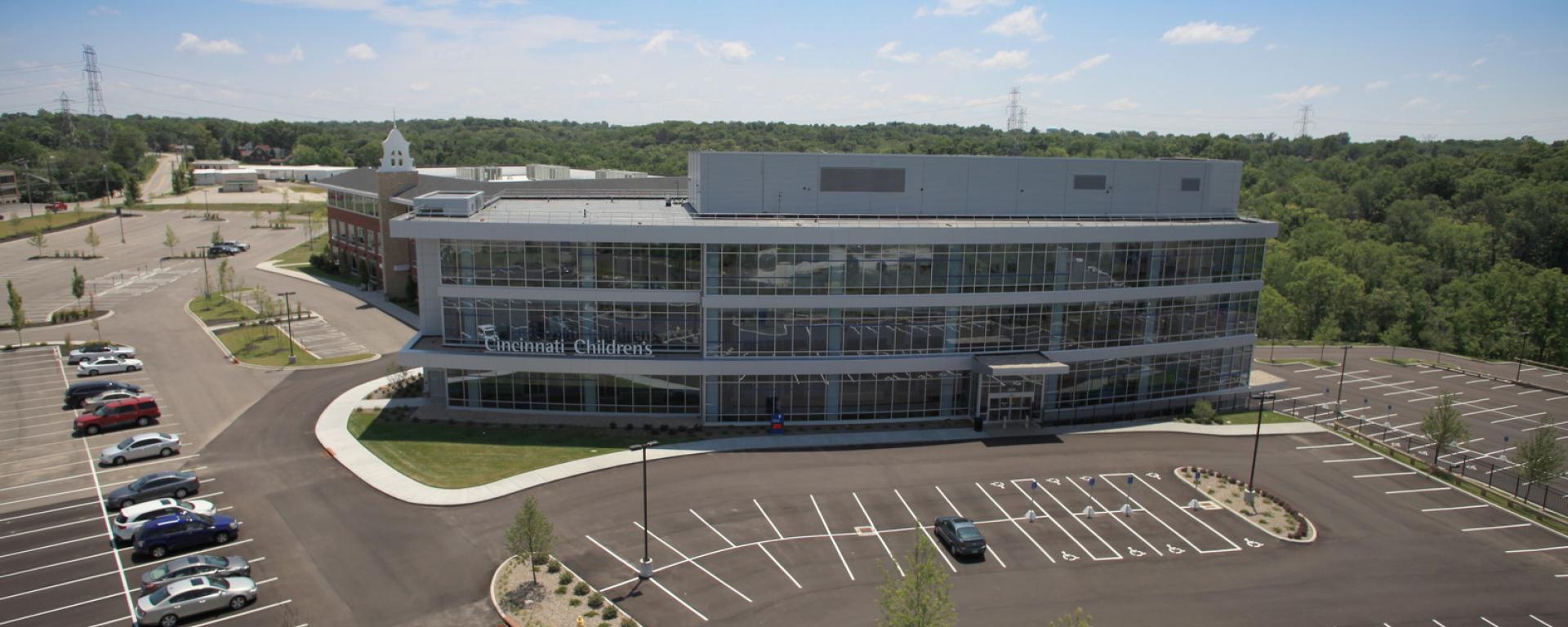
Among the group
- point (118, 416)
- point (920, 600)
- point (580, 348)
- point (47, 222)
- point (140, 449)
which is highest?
point (47, 222)

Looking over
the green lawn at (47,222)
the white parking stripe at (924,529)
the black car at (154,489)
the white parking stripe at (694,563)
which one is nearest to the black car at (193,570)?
the black car at (154,489)

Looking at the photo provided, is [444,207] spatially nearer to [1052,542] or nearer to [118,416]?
[118,416]

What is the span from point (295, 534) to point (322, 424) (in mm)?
14826

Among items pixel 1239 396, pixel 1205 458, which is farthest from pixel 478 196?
pixel 1239 396

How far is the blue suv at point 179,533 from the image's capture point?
33.5m

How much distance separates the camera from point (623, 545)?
116ft

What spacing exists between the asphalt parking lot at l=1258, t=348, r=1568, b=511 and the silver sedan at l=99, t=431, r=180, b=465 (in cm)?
6957

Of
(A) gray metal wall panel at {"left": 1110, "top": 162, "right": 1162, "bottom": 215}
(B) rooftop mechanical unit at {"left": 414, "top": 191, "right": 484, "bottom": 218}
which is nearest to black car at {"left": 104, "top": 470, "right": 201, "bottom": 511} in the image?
(B) rooftop mechanical unit at {"left": 414, "top": 191, "right": 484, "bottom": 218}

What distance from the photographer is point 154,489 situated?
38.4 metres

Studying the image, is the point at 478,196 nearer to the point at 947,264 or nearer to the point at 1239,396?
the point at 947,264

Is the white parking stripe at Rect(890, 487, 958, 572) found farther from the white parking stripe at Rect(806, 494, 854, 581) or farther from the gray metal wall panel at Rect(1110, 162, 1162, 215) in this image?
the gray metal wall panel at Rect(1110, 162, 1162, 215)

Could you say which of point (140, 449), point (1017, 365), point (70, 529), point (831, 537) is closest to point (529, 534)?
point (831, 537)

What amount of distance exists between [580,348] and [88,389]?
31.3 metres

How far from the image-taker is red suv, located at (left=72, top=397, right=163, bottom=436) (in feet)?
154
